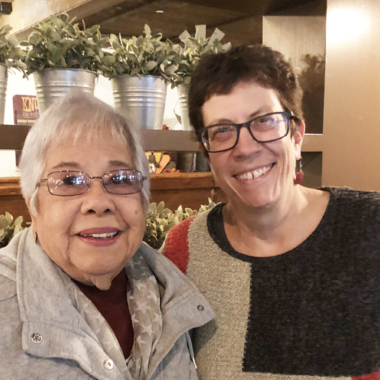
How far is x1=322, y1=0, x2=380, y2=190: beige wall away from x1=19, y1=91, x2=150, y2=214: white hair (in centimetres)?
128

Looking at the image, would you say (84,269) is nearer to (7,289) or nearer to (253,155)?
(7,289)

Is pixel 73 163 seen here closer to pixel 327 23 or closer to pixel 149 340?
pixel 149 340

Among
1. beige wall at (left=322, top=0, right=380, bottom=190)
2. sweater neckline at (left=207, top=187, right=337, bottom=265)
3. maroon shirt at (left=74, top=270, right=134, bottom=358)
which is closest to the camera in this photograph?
maroon shirt at (left=74, top=270, right=134, bottom=358)

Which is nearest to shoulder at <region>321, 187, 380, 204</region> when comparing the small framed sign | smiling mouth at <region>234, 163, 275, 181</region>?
smiling mouth at <region>234, 163, 275, 181</region>

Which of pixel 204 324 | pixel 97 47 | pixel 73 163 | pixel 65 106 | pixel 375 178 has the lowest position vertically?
pixel 204 324

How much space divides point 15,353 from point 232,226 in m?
0.81

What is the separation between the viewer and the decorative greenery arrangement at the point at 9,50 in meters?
1.47

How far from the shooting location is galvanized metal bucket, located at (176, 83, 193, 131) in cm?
185

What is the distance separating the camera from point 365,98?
2.04 m

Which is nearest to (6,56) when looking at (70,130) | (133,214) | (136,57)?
(136,57)

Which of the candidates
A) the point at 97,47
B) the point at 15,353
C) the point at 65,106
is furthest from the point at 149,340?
the point at 97,47

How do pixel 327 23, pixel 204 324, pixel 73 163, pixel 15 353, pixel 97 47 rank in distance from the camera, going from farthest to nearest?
pixel 327 23 < pixel 97 47 < pixel 204 324 < pixel 73 163 < pixel 15 353

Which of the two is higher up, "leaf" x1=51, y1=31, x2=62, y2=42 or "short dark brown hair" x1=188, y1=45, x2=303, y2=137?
"leaf" x1=51, y1=31, x2=62, y2=42

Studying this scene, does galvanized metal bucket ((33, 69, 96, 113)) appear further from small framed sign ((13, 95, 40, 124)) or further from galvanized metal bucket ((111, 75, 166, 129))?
small framed sign ((13, 95, 40, 124))
